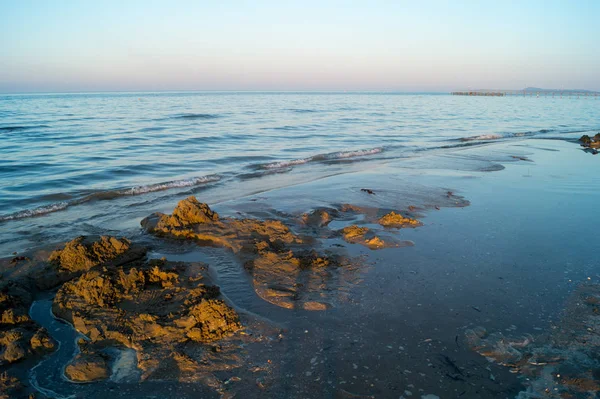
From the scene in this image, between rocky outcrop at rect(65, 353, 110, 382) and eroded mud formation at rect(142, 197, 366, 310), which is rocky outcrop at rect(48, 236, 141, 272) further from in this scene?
rocky outcrop at rect(65, 353, 110, 382)

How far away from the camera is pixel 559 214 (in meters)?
6.57

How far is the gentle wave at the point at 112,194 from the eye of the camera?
713 centimetres

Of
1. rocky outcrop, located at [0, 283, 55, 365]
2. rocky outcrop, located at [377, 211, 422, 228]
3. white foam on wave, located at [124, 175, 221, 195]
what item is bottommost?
rocky outcrop, located at [0, 283, 55, 365]

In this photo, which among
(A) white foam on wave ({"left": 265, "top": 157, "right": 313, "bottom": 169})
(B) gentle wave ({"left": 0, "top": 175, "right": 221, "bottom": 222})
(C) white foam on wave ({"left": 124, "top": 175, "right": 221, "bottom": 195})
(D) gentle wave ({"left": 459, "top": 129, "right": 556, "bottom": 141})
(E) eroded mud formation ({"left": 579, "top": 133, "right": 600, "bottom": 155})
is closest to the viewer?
(B) gentle wave ({"left": 0, "top": 175, "right": 221, "bottom": 222})

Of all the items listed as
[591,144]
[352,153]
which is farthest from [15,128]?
[591,144]

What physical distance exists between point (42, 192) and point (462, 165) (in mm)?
11008

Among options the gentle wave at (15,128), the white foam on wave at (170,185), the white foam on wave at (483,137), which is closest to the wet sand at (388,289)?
the white foam on wave at (170,185)

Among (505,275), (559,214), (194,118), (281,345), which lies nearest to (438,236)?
(505,275)

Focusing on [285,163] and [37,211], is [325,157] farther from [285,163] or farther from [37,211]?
[37,211]

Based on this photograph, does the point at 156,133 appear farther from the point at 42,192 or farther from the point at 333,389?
the point at 333,389

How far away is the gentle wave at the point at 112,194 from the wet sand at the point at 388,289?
1.70 meters

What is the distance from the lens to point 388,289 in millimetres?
4090

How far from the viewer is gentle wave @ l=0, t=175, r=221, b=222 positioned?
7133mm

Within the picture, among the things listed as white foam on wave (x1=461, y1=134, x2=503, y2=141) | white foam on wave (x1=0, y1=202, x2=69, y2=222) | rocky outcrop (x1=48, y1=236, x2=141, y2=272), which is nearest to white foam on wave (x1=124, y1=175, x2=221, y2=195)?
white foam on wave (x1=0, y1=202, x2=69, y2=222)
